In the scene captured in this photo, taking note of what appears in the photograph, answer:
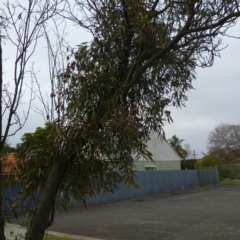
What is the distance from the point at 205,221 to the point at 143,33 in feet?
32.3

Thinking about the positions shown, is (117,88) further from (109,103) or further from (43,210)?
(43,210)

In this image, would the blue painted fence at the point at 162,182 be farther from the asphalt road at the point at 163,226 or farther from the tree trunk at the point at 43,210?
the tree trunk at the point at 43,210

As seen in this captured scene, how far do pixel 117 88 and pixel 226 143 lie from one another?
181ft

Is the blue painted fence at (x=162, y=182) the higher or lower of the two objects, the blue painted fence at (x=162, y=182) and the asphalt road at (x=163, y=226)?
the higher

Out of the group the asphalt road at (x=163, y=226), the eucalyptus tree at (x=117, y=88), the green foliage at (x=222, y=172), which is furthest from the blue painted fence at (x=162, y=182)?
the eucalyptus tree at (x=117, y=88)

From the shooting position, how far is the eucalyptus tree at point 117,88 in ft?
13.7

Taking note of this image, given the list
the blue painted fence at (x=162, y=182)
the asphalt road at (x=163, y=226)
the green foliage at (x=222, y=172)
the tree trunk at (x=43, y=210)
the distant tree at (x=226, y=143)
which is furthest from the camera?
the distant tree at (x=226, y=143)

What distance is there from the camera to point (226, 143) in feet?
189

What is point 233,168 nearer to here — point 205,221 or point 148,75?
point 205,221

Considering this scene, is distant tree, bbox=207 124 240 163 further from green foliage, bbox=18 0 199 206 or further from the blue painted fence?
green foliage, bbox=18 0 199 206

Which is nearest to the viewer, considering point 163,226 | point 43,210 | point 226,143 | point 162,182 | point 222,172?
point 43,210

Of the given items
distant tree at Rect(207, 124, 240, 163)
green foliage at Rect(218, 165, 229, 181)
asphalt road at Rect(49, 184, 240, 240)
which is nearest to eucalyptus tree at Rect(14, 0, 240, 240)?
asphalt road at Rect(49, 184, 240, 240)

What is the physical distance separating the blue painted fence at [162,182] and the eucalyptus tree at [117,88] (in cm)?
1890

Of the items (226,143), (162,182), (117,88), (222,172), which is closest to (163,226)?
(117,88)
